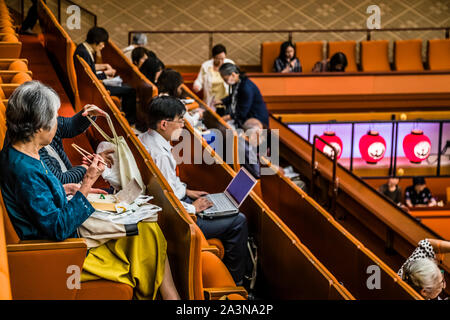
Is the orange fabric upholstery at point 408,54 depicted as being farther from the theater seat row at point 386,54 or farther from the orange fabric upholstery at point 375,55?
the orange fabric upholstery at point 375,55

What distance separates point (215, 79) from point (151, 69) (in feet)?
2.82

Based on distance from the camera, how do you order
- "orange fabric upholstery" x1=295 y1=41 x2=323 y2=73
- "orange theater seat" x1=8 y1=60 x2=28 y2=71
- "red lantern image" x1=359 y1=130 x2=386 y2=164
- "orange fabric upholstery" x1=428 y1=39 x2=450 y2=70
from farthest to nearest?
"orange fabric upholstery" x1=428 y1=39 x2=450 y2=70 → "orange fabric upholstery" x1=295 y1=41 x2=323 y2=73 → "red lantern image" x1=359 y1=130 x2=386 y2=164 → "orange theater seat" x1=8 y1=60 x2=28 y2=71

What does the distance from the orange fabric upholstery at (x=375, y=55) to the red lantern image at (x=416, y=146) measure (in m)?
2.41

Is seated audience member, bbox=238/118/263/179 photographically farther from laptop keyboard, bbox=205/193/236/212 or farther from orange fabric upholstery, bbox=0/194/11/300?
orange fabric upholstery, bbox=0/194/11/300

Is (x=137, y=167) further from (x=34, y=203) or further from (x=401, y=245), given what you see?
(x=401, y=245)

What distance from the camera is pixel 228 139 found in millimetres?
3986

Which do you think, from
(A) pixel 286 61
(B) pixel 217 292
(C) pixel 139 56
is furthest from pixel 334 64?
(B) pixel 217 292

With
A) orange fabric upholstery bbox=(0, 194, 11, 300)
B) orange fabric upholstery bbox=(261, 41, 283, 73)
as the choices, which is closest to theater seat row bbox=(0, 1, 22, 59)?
orange fabric upholstery bbox=(0, 194, 11, 300)

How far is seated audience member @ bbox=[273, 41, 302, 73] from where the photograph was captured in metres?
7.72

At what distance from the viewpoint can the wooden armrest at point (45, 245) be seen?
6.32ft

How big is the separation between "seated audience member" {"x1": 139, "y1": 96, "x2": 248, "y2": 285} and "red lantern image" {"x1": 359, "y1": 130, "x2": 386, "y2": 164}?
3617mm

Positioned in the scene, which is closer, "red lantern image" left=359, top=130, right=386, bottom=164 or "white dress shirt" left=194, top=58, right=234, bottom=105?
"white dress shirt" left=194, top=58, right=234, bottom=105

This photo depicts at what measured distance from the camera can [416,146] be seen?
652 cm

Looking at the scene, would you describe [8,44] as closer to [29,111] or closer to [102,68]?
[102,68]
